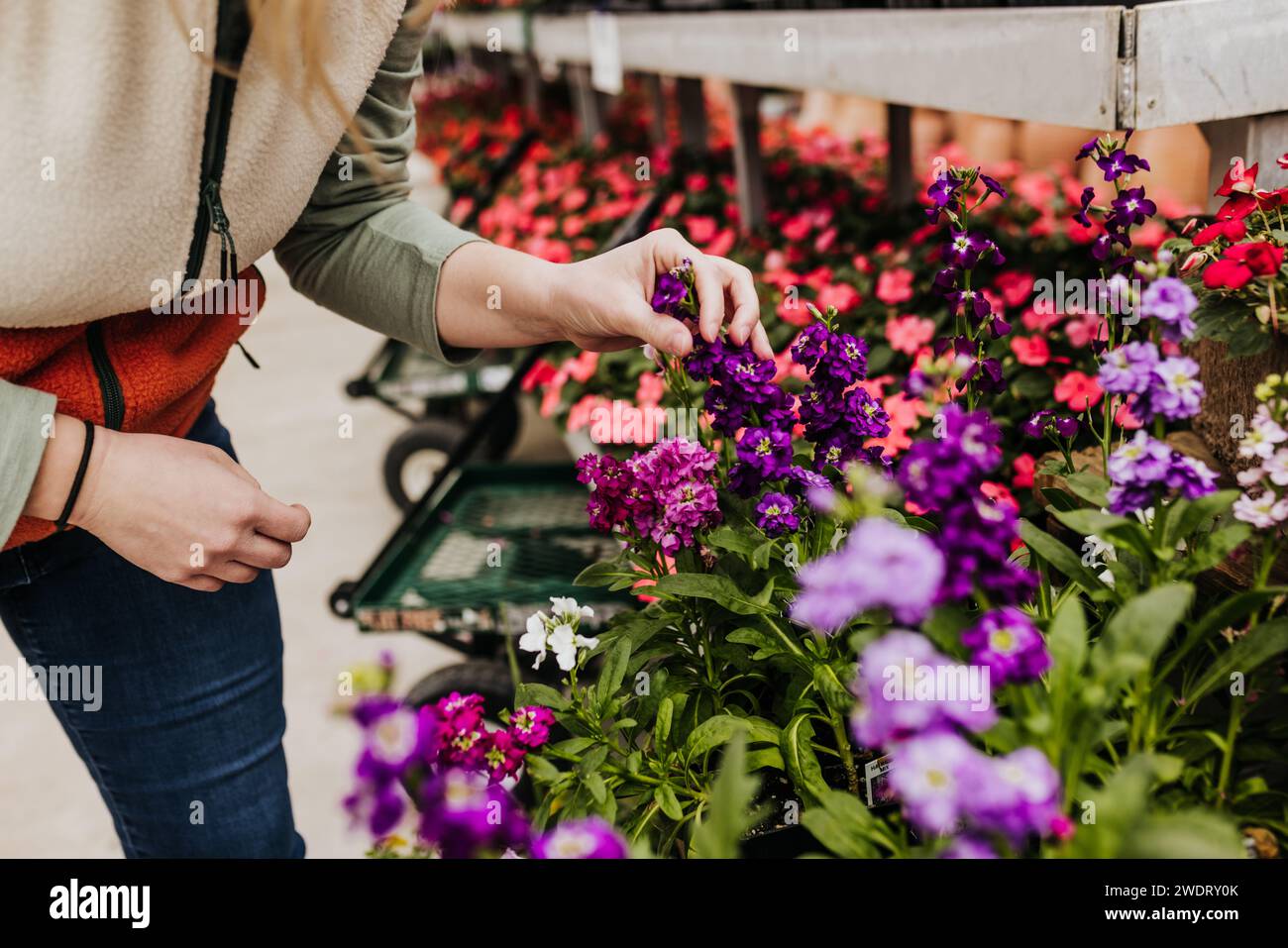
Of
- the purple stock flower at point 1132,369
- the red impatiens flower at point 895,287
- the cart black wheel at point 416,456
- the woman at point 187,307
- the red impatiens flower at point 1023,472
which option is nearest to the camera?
the purple stock flower at point 1132,369

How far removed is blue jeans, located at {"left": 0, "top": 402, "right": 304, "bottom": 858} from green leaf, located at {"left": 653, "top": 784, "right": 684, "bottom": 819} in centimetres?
51

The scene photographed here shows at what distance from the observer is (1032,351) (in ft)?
5.82

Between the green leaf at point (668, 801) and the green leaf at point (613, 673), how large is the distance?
0.08 metres

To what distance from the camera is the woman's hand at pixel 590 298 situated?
Answer: 95 cm

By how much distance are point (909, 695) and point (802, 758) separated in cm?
38

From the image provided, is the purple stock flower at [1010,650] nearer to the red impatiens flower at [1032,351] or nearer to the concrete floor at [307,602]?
the concrete floor at [307,602]

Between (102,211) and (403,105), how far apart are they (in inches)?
15.4

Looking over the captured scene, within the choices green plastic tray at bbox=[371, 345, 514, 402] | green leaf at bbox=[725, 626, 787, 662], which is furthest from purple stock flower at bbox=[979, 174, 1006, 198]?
green plastic tray at bbox=[371, 345, 514, 402]

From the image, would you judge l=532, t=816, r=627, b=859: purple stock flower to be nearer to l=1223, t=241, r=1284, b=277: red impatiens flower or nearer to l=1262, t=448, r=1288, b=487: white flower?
l=1262, t=448, r=1288, b=487: white flower

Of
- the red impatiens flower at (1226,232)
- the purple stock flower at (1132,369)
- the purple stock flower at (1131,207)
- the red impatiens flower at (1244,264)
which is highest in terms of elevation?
the purple stock flower at (1131,207)

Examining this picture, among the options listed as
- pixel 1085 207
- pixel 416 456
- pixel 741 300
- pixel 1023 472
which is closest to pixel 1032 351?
pixel 1023 472

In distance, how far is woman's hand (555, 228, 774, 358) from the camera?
0.94 metres

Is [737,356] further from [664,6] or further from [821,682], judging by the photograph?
[664,6]

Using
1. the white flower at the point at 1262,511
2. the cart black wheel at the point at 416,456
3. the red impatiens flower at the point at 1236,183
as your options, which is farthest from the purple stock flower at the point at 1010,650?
the cart black wheel at the point at 416,456
